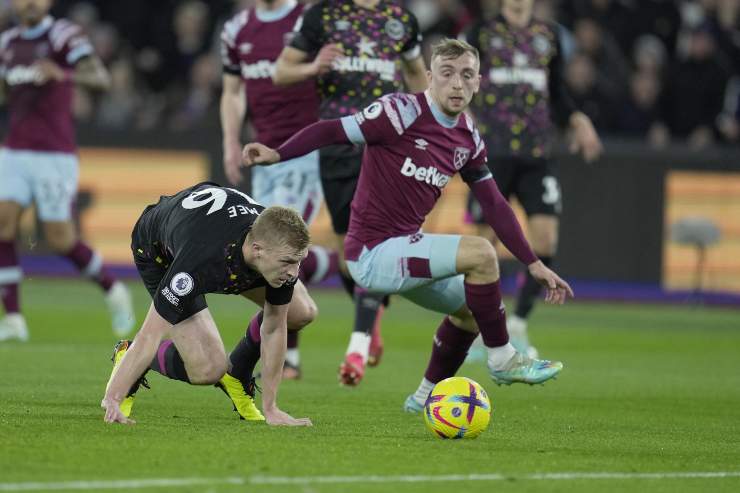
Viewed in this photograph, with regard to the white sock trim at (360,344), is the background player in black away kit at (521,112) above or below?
above

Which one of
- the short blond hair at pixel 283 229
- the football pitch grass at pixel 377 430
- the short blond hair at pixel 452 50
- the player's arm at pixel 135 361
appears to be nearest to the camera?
the football pitch grass at pixel 377 430

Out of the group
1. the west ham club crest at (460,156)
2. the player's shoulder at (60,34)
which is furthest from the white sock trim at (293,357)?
the player's shoulder at (60,34)

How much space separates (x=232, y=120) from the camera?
34.8 feet

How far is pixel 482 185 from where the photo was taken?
8.00 metres

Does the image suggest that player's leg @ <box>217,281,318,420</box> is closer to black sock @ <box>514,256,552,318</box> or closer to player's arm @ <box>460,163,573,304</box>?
player's arm @ <box>460,163,573,304</box>

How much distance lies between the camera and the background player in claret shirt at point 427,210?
7.64 m

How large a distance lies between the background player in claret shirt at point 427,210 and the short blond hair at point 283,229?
92 centimetres

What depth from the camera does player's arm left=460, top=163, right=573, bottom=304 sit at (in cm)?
757

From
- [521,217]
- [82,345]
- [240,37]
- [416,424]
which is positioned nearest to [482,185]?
[416,424]

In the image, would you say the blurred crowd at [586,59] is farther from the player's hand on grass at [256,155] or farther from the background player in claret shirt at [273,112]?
the player's hand on grass at [256,155]

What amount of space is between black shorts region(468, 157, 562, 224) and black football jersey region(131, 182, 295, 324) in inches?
171

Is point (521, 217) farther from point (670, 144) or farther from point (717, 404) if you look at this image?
point (717, 404)

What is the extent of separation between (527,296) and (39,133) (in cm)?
430

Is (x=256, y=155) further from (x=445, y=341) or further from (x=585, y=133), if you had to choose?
(x=585, y=133)
